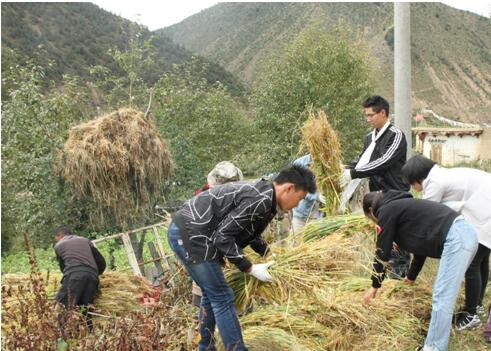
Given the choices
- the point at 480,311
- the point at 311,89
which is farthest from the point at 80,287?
the point at 311,89

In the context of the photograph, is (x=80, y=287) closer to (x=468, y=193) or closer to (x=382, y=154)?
(x=382, y=154)

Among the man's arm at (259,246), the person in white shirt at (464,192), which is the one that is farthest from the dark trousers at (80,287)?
the person in white shirt at (464,192)

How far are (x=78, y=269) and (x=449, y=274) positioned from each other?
113 inches

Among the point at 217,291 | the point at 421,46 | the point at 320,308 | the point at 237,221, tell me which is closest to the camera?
the point at 237,221

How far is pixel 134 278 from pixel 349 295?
2.26 m

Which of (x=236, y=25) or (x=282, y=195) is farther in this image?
(x=236, y=25)

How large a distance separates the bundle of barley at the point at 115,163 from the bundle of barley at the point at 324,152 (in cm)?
216

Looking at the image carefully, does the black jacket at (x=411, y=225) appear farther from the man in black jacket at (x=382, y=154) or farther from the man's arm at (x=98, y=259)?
the man's arm at (x=98, y=259)

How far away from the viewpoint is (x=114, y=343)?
1594 millimetres

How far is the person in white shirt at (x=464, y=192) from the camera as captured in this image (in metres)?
3.32

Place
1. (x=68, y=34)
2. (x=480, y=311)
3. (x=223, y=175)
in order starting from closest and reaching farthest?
(x=480, y=311)
(x=223, y=175)
(x=68, y=34)

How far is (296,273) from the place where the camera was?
3029 millimetres

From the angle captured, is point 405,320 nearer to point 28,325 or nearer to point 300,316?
point 300,316

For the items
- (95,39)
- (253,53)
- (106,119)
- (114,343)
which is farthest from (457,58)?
(114,343)
